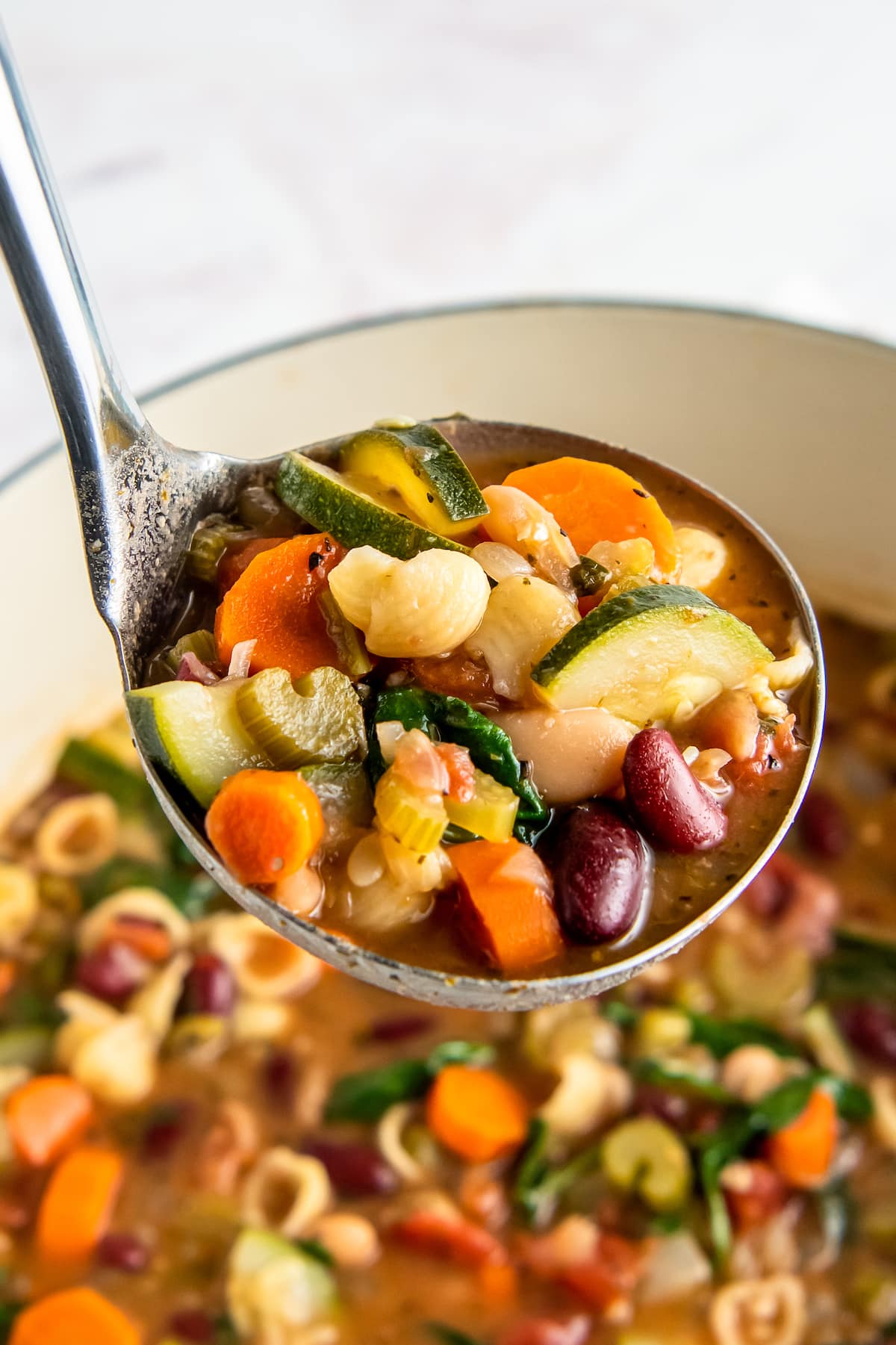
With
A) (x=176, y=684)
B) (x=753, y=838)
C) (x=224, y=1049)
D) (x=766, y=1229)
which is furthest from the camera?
(x=224, y=1049)

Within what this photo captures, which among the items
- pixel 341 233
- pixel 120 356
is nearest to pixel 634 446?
pixel 341 233


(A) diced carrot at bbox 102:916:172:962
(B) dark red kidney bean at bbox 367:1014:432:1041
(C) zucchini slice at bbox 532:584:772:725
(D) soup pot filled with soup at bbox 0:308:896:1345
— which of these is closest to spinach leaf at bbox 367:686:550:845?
(C) zucchini slice at bbox 532:584:772:725

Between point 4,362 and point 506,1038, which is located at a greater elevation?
point 4,362

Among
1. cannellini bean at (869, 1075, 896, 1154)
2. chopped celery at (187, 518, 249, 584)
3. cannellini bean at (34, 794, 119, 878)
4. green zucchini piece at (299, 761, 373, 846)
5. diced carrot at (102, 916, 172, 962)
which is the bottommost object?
cannellini bean at (869, 1075, 896, 1154)

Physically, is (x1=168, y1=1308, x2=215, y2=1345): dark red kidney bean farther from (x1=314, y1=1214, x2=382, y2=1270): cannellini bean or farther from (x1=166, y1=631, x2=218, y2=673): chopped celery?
(x1=166, y1=631, x2=218, y2=673): chopped celery

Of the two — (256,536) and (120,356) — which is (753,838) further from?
(120,356)

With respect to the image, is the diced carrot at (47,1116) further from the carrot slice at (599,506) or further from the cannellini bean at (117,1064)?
the carrot slice at (599,506)

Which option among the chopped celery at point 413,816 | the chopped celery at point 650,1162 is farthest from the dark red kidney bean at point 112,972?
the chopped celery at point 413,816
